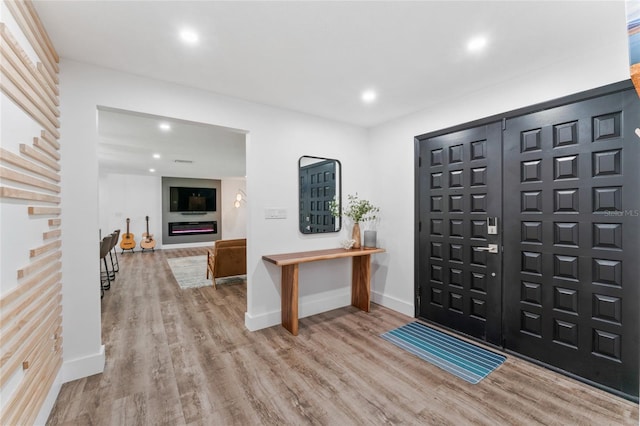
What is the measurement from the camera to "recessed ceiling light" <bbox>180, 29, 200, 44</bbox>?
1.83 m

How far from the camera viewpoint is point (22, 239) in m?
1.46

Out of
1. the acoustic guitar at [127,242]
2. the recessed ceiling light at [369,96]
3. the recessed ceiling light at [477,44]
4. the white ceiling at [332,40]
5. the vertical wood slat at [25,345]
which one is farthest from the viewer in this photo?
the acoustic guitar at [127,242]

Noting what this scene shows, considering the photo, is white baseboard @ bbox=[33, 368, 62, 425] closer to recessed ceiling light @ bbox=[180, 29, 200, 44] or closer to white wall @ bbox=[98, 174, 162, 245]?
recessed ceiling light @ bbox=[180, 29, 200, 44]

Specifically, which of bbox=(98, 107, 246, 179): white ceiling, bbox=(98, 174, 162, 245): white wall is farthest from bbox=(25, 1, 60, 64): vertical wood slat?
bbox=(98, 174, 162, 245): white wall

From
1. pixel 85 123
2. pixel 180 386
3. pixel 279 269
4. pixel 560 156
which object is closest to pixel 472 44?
pixel 560 156

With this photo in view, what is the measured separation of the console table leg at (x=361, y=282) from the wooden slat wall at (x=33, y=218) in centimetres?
293

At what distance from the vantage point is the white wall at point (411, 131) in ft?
6.82

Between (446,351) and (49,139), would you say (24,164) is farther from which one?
(446,351)

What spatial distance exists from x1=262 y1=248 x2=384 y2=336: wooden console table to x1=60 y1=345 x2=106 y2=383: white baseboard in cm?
157

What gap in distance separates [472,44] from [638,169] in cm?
139

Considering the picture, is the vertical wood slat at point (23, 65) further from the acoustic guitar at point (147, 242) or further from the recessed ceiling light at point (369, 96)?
the acoustic guitar at point (147, 242)

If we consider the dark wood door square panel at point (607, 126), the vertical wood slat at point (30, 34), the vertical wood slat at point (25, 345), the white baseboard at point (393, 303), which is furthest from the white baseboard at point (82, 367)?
the dark wood door square panel at point (607, 126)

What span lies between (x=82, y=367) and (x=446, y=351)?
3.04 metres

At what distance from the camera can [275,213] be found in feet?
10.4
